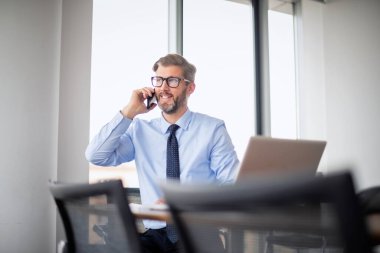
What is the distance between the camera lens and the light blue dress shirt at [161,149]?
2352mm

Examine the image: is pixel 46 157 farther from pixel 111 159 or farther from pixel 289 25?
pixel 289 25

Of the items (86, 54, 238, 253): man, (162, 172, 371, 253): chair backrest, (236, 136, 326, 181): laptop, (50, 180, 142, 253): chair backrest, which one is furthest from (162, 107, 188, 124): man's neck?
(162, 172, 371, 253): chair backrest

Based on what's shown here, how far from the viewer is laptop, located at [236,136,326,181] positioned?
170 cm

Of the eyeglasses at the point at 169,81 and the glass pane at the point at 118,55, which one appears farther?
the glass pane at the point at 118,55

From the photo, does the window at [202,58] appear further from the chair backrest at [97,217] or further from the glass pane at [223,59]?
the chair backrest at [97,217]

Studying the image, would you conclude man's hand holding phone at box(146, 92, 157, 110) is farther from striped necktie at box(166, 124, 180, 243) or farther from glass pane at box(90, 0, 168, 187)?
glass pane at box(90, 0, 168, 187)

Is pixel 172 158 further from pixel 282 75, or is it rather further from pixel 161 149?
pixel 282 75

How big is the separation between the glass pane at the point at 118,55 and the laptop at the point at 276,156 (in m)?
1.77

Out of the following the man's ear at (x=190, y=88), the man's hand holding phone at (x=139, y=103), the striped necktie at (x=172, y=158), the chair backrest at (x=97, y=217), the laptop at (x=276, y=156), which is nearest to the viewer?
the chair backrest at (x=97, y=217)

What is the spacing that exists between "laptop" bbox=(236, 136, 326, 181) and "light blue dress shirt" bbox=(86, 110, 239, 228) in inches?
20.5

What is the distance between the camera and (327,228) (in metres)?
0.58

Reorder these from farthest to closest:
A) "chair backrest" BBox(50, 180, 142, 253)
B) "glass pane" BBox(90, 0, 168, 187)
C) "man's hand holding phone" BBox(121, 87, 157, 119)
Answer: "glass pane" BBox(90, 0, 168, 187) < "man's hand holding phone" BBox(121, 87, 157, 119) < "chair backrest" BBox(50, 180, 142, 253)

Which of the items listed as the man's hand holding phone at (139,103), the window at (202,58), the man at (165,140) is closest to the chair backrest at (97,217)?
the man at (165,140)

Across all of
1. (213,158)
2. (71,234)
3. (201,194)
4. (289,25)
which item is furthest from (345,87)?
(201,194)
